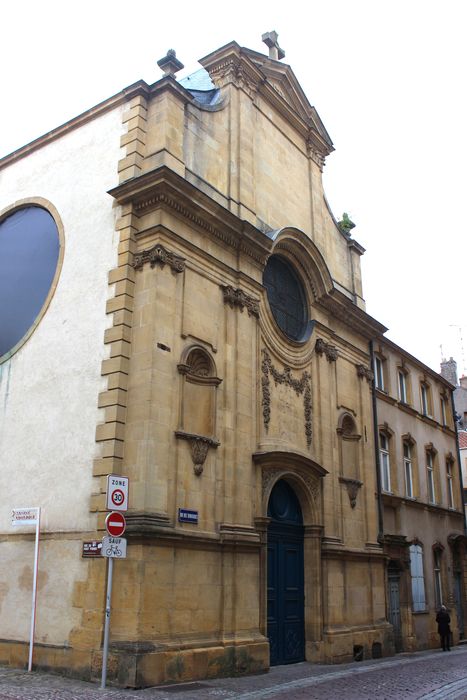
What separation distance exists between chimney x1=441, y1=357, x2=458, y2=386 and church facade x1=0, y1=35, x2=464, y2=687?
34296mm

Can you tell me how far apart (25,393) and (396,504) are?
13.1 m

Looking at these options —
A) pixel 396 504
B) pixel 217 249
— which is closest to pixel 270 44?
pixel 217 249

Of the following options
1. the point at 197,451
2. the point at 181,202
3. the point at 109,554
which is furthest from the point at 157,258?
the point at 109,554

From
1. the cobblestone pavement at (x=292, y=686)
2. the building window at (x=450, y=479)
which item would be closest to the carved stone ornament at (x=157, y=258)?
the cobblestone pavement at (x=292, y=686)

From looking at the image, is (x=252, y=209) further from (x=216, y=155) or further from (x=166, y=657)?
(x=166, y=657)

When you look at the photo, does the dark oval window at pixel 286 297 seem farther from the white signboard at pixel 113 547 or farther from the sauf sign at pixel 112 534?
the white signboard at pixel 113 547

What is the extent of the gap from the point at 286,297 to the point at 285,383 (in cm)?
266

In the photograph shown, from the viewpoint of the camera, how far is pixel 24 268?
17.5 m

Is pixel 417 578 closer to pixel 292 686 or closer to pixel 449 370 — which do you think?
pixel 292 686

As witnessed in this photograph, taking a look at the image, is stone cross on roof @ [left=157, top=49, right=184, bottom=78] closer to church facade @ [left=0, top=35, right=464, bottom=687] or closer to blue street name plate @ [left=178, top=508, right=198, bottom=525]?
church facade @ [left=0, top=35, right=464, bottom=687]

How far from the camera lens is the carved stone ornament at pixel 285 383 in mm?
16672

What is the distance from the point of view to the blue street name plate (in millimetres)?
13241

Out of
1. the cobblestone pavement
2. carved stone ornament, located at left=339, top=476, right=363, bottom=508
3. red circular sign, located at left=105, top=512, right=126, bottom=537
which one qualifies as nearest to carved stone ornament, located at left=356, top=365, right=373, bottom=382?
carved stone ornament, located at left=339, top=476, right=363, bottom=508

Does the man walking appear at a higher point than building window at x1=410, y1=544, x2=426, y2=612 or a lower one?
lower
